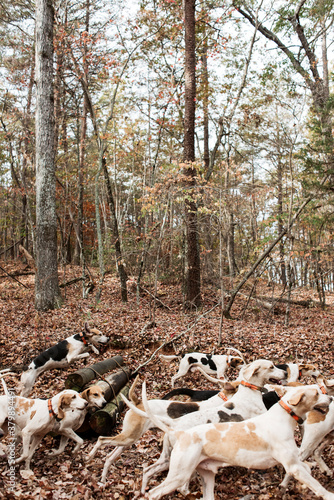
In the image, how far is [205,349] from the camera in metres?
8.64

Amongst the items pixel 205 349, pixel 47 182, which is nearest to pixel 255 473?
pixel 205 349

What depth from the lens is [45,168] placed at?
12266 millimetres

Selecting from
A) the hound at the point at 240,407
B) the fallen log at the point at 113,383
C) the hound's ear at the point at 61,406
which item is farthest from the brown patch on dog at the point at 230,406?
the fallen log at the point at 113,383

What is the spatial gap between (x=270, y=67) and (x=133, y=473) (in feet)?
55.4

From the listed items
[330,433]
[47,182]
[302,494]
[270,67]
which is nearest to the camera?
[302,494]

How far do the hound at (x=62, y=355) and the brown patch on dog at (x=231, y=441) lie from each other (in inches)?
161

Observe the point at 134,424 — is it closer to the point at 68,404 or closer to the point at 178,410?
the point at 178,410

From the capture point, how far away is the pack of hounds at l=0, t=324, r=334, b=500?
345 centimetres

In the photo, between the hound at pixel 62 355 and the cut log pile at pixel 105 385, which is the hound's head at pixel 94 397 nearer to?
the cut log pile at pixel 105 385

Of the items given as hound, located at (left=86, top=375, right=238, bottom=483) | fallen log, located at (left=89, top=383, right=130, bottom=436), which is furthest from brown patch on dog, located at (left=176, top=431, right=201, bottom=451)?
fallen log, located at (left=89, top=383, right=130, bottom=436)

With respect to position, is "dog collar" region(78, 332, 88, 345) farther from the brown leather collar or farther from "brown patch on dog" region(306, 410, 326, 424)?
"brown patch on dog" region(306, 410, 326, 424)

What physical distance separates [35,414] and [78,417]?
60 centimetres

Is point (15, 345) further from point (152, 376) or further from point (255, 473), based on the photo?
point (255, 473)

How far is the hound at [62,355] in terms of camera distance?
636 cm
